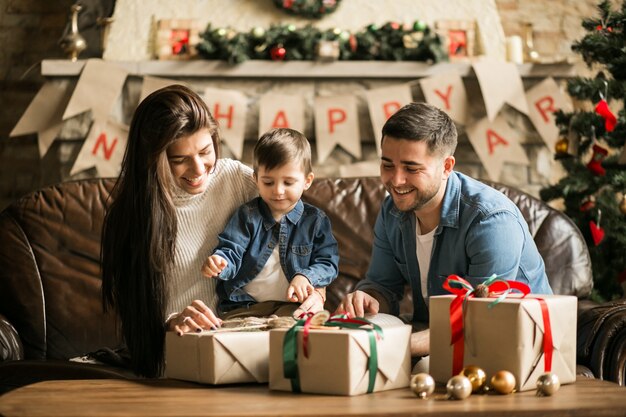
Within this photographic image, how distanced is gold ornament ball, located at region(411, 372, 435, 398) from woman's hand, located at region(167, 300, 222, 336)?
1.55 ft

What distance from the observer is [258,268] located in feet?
7.66

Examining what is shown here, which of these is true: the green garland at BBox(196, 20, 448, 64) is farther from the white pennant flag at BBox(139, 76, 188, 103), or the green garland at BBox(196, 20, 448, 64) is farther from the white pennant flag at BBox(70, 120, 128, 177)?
the white pennant flag at BBox(70, 120, 128, 177)

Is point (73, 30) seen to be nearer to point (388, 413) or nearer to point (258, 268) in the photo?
point (258, 268)

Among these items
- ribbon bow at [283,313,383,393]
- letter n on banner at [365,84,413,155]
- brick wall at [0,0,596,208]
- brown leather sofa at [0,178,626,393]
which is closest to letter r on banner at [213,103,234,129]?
letter n on banner at [365,84,413,155]

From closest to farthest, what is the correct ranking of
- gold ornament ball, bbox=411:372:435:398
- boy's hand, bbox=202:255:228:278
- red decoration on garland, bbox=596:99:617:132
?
gold ornament ball, bbox=411:372:435:398 → boy's hand, bbox=202:255:228:278 → red decoration on garland, bbox=596:99:617:132

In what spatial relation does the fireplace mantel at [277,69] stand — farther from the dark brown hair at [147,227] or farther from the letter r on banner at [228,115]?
the dark brown hair at [147,227]

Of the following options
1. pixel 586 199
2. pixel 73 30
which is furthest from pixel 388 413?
pixel 73 30

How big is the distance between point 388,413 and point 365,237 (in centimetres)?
165

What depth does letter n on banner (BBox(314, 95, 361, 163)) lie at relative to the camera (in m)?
4.50

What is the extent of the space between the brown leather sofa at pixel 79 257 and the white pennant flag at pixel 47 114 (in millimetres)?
1535

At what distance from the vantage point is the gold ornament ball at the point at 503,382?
1520 millimetres

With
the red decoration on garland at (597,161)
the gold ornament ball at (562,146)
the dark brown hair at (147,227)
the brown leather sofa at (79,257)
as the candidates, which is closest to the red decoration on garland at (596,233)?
the red decoration on garland at (597,161)

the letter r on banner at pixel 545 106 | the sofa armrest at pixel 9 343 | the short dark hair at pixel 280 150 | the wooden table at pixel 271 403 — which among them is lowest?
the sofa armrest at pixel 9 343

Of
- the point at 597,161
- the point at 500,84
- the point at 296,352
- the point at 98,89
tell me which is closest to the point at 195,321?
the point at 296,352
